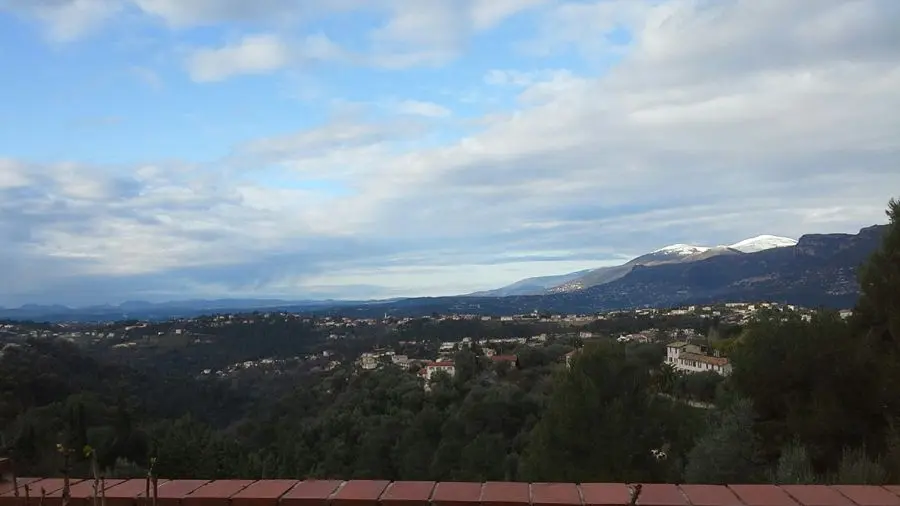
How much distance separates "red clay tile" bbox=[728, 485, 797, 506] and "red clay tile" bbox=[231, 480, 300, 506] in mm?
1423

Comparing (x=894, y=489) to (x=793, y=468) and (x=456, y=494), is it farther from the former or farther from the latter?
(x=793, y=468)

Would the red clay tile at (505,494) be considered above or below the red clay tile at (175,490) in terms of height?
below

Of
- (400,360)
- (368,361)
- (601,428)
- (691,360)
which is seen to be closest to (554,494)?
(601,428)

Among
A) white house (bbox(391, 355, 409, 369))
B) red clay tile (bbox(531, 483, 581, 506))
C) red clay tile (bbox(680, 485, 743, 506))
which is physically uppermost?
red clay tile (bbox(531, 483, 581, 506))

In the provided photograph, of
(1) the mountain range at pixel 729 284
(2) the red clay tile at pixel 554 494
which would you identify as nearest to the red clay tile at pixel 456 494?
(2) the red clay tile at pixel 554 494

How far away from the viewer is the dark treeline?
869cm

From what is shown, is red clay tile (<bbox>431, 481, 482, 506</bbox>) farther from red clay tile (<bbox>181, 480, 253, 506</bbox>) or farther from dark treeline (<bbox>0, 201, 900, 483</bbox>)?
dark treeline (<bbox>0, 201, 900, 483</bbox>)

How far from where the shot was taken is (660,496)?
6.56 ft

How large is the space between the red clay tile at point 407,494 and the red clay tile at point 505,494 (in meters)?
0.18

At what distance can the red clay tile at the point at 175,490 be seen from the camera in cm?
201

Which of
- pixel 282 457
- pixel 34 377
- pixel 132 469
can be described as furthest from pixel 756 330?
pixel 34 377

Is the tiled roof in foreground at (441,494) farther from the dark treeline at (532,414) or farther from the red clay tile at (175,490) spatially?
the dark treeline at (532,414)

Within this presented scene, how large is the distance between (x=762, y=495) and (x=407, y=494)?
1.11 meters

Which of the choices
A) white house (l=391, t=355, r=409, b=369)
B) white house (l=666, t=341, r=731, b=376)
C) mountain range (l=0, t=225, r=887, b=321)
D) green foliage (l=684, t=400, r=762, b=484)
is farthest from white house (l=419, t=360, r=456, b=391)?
mountain range (l=0, t=225, r=887, b=321)
